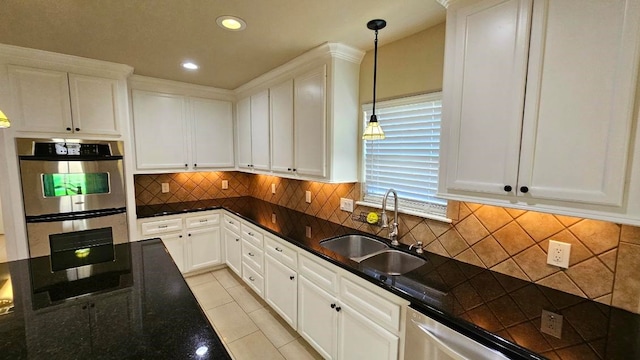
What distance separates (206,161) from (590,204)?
3582 mm

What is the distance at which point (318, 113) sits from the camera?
224 cm

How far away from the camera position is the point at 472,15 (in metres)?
1.30

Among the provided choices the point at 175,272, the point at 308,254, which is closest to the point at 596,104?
the point at 308,254

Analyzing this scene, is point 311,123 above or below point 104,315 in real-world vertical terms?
above

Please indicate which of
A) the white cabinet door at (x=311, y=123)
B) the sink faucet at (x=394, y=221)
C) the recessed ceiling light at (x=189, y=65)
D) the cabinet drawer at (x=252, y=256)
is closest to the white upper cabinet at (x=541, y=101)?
the sink faucet at (x=394, y=221)

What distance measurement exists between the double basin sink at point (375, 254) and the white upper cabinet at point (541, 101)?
2.16ft

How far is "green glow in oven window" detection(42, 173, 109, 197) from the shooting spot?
233 cm

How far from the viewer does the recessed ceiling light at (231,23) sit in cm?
165

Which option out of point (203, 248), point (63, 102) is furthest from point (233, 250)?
point (63, 102)

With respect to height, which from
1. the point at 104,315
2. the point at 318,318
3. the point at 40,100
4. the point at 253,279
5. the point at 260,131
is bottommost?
the point at 253,279

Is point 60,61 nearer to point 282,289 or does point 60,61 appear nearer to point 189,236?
point 189,236

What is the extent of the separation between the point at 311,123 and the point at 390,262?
1311 millimetres

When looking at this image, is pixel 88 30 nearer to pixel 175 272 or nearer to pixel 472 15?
pixel 175 272

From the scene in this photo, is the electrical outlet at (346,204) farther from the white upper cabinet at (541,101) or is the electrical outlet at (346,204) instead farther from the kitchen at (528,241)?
the white upper cabinet at (541,101)
